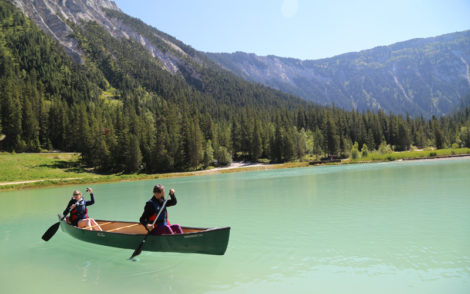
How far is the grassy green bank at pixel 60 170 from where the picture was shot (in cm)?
6238

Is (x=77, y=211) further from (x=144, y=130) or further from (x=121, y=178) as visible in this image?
(x=144, y=130)

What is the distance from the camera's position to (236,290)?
8758mm

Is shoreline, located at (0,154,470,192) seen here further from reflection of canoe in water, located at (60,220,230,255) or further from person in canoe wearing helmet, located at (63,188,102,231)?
reflection of canoe in water, located at (60,220,230,255)

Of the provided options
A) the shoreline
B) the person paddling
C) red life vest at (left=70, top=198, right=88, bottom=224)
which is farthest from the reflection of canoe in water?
the shoreline

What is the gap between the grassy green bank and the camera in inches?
2456

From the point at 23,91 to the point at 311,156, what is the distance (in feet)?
365

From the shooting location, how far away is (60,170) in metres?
74.7

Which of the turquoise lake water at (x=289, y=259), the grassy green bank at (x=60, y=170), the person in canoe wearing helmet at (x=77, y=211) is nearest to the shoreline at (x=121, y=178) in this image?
the grassy green bank at (x=60, y=170)

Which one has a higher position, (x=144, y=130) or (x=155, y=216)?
(x=144, y=130)

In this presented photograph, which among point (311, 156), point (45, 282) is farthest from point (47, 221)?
point (311, 156)

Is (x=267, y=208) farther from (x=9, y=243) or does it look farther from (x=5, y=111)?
(x=5, y=111)

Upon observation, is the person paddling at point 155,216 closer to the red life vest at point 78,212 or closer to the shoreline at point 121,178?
the red life vest at point 78,212

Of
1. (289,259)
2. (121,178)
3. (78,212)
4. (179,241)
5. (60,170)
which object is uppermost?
(60,170)

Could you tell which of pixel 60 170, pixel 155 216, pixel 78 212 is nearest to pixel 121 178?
pixel 60 170
